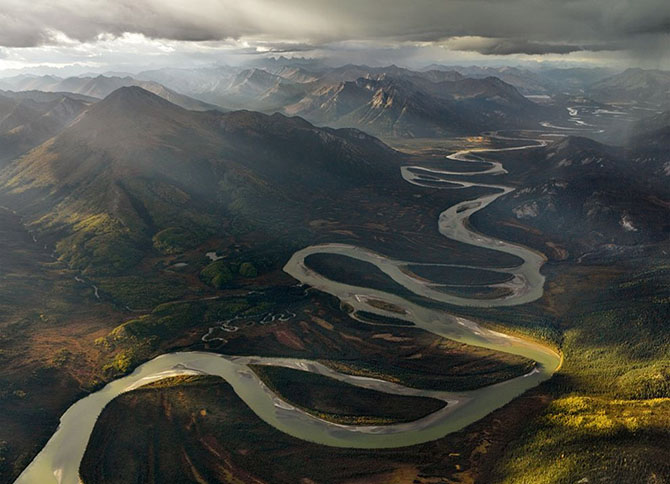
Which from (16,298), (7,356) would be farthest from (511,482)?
(16,298)

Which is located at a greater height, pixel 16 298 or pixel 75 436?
pixel 16 298

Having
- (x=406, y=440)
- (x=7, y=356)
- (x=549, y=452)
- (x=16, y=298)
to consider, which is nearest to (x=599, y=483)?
(x=549, y=452)

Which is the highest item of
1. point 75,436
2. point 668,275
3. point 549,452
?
point 668,275

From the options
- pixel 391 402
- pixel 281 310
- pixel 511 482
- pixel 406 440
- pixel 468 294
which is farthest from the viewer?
pixel 468 294

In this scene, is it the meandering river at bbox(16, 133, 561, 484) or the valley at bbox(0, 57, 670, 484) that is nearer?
the valley at bbox(0, 57, 670, 484)

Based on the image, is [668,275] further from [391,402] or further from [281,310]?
[281,310]

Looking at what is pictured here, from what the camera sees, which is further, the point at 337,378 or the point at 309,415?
the point at 337,378

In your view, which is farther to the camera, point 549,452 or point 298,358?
point 298,358

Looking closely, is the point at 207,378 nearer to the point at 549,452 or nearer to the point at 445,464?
the point at 445,464

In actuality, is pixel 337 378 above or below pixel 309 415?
above

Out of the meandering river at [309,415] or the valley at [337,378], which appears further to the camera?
the meandering river at [309,415]

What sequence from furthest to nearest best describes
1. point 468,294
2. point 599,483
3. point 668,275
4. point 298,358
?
point 468,294 → point 668,275 → point 298,358 → point 599,483
